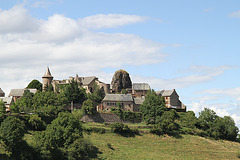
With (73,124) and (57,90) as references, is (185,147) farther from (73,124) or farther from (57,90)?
(57,90)

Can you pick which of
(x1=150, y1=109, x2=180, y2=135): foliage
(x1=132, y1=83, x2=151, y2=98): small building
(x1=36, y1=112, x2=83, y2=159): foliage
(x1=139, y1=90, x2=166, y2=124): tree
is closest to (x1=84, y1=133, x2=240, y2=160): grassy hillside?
(x1=150, y1=109, x2=180, y2=135): foliage

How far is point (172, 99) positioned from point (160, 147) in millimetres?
31779

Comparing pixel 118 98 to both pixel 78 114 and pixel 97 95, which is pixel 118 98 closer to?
pixel 97 95

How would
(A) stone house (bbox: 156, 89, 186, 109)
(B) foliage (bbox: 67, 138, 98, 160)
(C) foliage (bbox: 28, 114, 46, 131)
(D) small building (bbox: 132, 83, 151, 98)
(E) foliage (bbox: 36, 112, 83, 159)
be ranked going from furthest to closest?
(D) small building (bbox: 132, 83, 151, 98) < (A) stone house (bbox: 156, 89, 186, 109) < (C) foliage (bbox: 28, 114, 46, 131) < (B) foliage (bbox: 67, 138, 98, 160) < (E) foliage (bbox: 36, 112, 83, 159)

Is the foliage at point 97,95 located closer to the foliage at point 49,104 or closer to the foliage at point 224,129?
the foliage at point 49,104

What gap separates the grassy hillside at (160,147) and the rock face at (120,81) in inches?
1347

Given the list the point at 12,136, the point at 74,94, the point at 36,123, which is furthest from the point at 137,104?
the point at 12,136

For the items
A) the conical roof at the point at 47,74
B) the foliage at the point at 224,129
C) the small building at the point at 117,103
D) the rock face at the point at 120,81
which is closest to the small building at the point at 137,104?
the small building at the point at 117,103

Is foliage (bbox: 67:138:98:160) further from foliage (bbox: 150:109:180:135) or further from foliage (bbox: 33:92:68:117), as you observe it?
foliage (bbox: 150:109:180:135)

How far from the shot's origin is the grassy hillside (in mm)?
61531

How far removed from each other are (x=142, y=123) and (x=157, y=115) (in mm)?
4961

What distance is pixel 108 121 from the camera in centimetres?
8088

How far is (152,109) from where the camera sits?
79.4m

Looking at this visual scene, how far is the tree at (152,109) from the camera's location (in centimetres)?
7938
